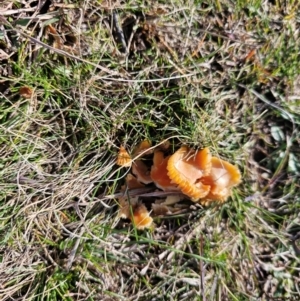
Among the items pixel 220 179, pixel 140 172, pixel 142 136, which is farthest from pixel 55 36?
pixel 220 179

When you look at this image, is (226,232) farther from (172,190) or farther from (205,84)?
(205,84)

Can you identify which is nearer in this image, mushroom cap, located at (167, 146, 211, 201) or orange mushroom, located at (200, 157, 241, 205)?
mushroom cap, located at (167, 146, 211, 201)

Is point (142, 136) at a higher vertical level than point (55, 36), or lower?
lower

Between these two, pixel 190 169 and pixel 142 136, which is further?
pixel 142 136

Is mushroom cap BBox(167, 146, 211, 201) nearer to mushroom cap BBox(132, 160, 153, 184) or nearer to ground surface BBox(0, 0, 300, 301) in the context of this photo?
ground surface BBox(0, 0, 300, 301)

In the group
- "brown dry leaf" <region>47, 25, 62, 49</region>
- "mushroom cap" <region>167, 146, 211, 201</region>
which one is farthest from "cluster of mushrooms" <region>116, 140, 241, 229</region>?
"brown dry leaf" <region>47, 25, 62, 49</region>

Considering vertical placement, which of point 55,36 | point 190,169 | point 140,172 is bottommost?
point 140,172

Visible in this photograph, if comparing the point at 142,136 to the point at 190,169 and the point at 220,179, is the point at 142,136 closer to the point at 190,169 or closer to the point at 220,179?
the point at 190,169

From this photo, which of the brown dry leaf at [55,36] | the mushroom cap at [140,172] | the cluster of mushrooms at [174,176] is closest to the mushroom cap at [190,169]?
the cluster of mushrooms at [174,176]
